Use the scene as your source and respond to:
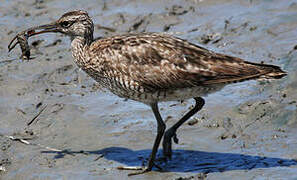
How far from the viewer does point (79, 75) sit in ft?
34.8

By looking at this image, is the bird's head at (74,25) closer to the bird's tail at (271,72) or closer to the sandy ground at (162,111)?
the sandy ground at (162,111)

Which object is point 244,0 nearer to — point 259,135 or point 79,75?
point 79,75

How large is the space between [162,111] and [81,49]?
1756mm

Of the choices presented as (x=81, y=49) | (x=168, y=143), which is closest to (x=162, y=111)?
(x=168, y=143)

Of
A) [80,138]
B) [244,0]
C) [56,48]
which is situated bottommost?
[80,138]

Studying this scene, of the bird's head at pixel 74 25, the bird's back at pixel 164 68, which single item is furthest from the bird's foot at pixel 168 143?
the bird's head at pixel 74 25

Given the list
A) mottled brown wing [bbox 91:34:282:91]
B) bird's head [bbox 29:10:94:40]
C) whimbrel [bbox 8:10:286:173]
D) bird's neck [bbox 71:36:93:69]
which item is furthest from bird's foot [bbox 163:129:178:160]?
bird's head [bbox 29:10:94:40]

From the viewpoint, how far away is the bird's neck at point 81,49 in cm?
802

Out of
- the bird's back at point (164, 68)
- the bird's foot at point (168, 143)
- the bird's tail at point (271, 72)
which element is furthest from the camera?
the bird's foot at point (168, 143)

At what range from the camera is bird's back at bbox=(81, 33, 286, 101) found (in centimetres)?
738

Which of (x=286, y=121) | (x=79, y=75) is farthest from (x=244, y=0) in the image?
(x=286, y=121)

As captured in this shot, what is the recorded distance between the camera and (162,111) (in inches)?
363

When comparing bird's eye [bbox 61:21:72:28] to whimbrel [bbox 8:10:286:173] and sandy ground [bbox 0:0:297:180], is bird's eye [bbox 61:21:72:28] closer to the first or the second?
whimbrel [bbox 8:10:286:173]

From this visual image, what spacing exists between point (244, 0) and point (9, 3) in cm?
515
